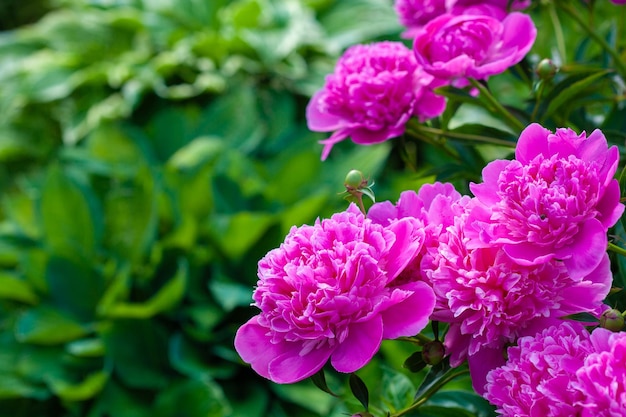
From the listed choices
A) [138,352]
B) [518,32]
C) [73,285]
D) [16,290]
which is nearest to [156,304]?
[138,352]

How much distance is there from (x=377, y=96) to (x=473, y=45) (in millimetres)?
98

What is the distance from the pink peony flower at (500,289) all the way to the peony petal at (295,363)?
91mm

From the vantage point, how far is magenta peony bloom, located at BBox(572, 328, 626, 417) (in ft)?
1.47

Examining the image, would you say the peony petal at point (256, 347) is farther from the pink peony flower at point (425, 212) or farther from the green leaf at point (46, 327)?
the green leaf at point (46, 327)

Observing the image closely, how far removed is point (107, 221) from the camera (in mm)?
2016

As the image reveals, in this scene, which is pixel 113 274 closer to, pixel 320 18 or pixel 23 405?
pixel 23 405

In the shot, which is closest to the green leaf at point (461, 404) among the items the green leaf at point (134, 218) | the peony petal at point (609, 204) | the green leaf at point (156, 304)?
the peony petal at point (609, 204)

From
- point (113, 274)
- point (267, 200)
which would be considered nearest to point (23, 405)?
point (113, 274)

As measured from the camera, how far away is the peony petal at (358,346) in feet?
1.72

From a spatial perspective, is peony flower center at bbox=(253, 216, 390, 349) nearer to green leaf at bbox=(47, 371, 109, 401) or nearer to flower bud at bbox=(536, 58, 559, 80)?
flower bud at bbox=(536, 58, 559, 80)

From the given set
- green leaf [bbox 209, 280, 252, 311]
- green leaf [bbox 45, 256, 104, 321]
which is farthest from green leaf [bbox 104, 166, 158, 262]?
green leaf [bbox 209, 280, 252, 311]

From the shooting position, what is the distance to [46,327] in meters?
1.82

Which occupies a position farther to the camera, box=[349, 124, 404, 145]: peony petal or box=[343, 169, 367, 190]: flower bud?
box=[349, 124, 404, 145]: peony petal

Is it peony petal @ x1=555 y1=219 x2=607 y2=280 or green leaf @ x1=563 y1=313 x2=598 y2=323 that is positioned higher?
peony petal @ x1=555 y1=219 x2=607 y2=280
